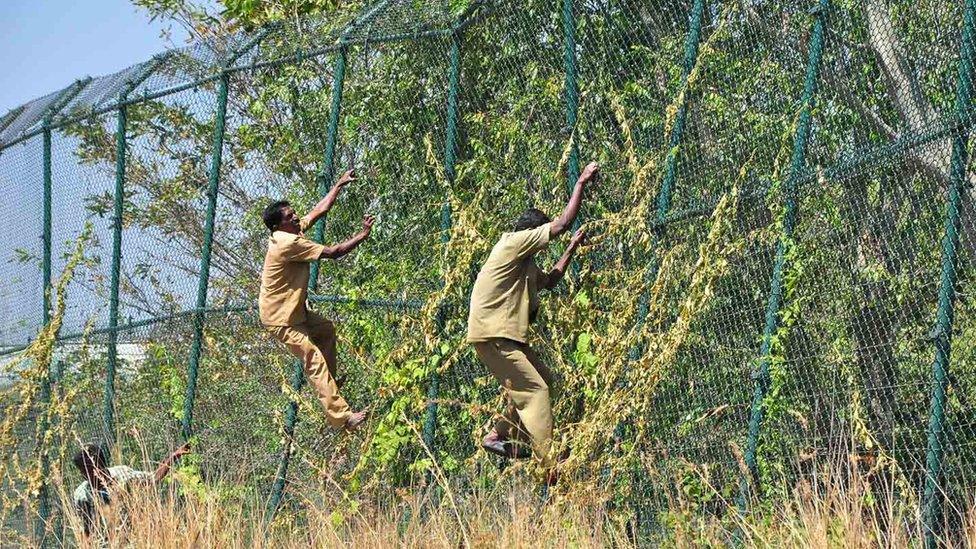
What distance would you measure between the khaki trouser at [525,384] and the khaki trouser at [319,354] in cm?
128

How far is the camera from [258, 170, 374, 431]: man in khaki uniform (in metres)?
8.60

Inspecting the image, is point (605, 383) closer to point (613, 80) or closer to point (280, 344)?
point (613, 80)

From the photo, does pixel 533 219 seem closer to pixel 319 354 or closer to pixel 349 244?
pixel 349 244

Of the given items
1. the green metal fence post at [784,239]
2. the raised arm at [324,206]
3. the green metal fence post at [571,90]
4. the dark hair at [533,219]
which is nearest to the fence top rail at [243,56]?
the green metal fence post at [571,90]

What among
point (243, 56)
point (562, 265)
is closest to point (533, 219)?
point (562, 265)

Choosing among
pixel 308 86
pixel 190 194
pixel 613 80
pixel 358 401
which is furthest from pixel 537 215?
pixel 190 194

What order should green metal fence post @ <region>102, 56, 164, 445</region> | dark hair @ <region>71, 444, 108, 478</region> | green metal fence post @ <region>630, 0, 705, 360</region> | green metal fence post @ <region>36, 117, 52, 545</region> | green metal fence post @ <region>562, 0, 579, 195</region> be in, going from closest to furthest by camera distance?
green metal fence post @ <region>630, 0, 705, 360</region> → green metal fence post @ <region>562, 0, 579, 195</region> → dark hair @ <region>71, 444, 108, 478</region> → green metal fence post @ <region>102, 56, 164, 445</region> → green metal fence post @ <region>36, 117, 52, 545</region>

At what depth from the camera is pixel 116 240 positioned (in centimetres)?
1118

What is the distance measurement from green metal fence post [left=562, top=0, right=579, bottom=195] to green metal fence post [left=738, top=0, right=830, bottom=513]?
1.55 metres

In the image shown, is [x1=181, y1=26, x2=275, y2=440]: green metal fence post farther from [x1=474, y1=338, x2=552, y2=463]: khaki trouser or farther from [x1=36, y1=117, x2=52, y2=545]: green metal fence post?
[x1=474, y1=338, x2=552, y2=463]: khaki trouser

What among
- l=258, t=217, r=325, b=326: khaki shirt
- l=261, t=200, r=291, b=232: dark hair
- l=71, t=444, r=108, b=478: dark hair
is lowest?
l=71, t=444, r=108, b=478: dark hair

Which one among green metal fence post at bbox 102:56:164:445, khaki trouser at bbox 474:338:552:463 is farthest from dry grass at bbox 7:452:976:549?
green metal fence post at bbox 102:56:164:445

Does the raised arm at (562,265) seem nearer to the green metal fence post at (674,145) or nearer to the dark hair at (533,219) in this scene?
the dark hair at (533,219)

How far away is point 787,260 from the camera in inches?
268
